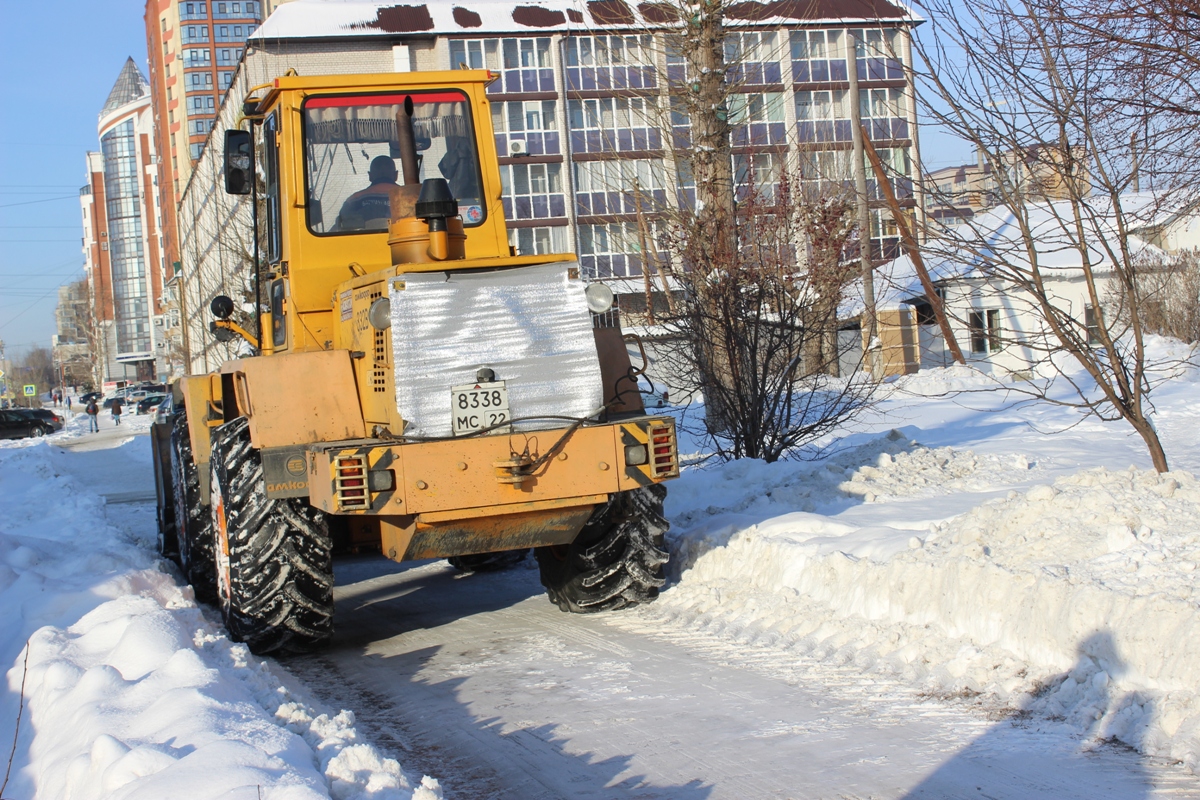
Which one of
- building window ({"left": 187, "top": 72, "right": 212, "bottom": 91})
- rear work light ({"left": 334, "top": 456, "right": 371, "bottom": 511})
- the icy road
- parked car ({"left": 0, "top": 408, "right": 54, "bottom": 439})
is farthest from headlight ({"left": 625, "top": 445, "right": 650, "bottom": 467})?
building window ({"left": 187, "top": 72, "right": 212, "bottom": 91})

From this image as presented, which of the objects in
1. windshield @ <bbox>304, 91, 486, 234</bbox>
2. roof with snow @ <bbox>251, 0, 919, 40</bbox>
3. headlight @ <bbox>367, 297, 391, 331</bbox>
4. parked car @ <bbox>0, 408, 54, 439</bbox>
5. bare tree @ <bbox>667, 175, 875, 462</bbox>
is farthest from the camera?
parked car @ <bbox>0, 408, 54, 439</bbox>

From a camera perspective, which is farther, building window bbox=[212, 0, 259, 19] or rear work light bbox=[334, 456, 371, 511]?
building window bbox=[212, 0, 259, 19]

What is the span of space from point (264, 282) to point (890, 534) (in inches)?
179

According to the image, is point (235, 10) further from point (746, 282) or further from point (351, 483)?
point (351, 483)

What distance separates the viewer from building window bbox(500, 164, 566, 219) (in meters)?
49.5

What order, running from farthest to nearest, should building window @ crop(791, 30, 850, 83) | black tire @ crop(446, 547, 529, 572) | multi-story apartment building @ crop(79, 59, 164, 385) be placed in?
multi-story apartment building @ crop(79, 59, 164, 385), building window @ crop(791, 30, 850, 83), black tire @ crop(446, 547, 529, 572)

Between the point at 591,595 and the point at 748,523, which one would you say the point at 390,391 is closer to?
the point at 591,595

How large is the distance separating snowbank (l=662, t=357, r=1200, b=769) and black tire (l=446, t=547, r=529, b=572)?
4.70 feet

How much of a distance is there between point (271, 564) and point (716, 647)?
8.48 ft

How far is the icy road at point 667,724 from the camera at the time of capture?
436cm

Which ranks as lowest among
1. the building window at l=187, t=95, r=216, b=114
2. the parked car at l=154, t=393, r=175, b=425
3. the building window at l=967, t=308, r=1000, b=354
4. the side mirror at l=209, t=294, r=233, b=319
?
the parked car at l=154, t=393, r=175, b=425

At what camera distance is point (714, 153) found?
43.4 ft

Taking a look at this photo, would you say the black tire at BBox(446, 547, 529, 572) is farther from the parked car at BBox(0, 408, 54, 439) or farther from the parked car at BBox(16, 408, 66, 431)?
the parked car at BBox(16, 408, 66, 431)

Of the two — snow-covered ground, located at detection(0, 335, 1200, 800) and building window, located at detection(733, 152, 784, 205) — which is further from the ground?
building window, located at detection(733, 152, 784, 205)
